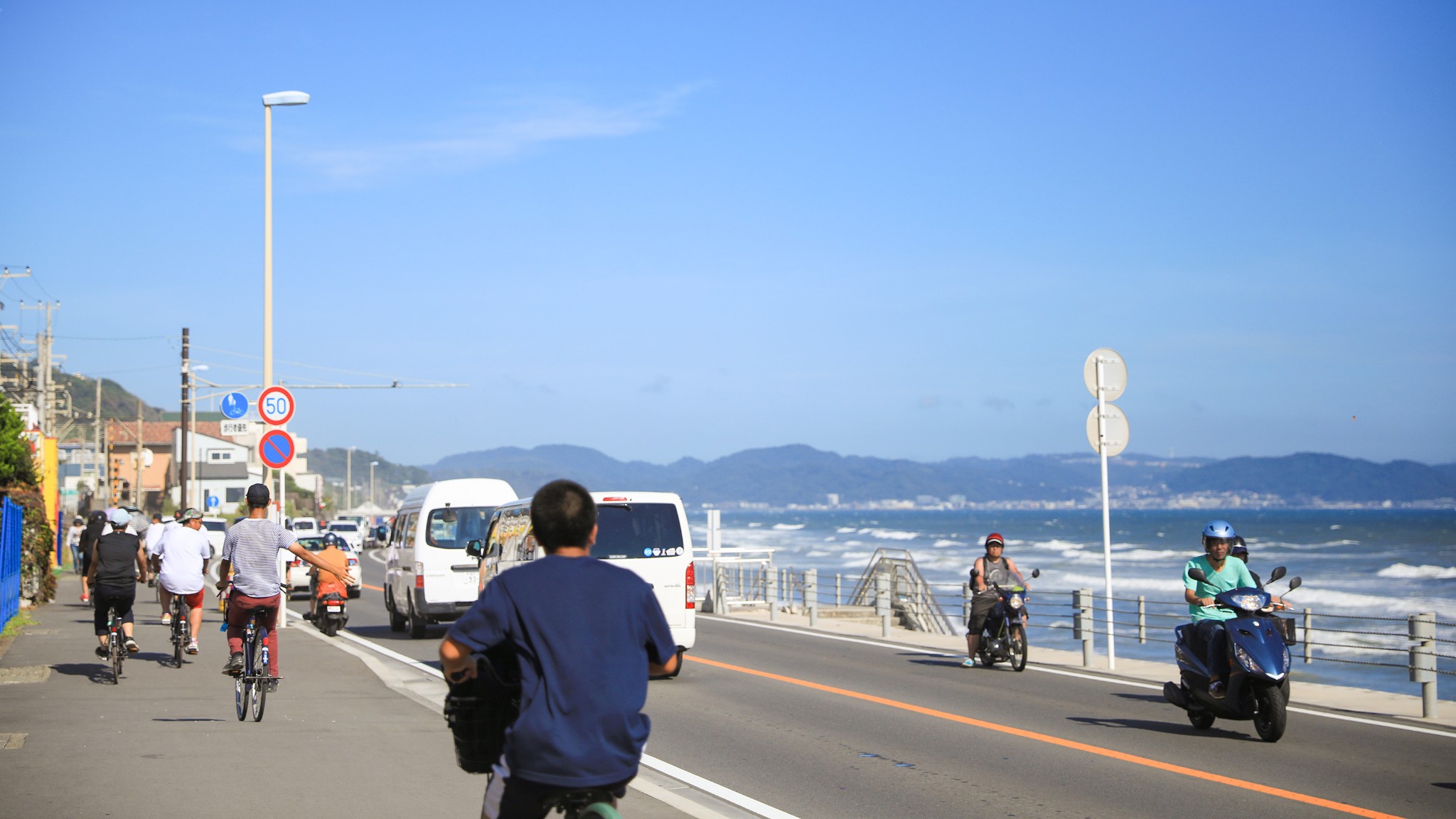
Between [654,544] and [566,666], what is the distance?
1120cm

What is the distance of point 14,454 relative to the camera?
24.1 meters

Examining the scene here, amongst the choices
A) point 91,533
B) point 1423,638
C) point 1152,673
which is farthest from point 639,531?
point 91,533

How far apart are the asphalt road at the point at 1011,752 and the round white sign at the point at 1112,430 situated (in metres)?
2.95

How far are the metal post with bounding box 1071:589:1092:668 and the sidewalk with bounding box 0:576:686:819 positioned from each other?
344 inches

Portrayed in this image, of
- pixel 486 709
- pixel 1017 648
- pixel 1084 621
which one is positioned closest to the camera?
pixel 486 709

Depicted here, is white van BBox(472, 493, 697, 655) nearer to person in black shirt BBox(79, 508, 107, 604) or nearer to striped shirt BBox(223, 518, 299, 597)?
striped shirt BBox(223, 518, 299, 597)

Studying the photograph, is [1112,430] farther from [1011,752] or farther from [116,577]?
[116,577]

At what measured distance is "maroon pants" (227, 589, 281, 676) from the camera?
10.8m

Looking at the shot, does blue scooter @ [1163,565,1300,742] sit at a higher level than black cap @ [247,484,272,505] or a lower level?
lower

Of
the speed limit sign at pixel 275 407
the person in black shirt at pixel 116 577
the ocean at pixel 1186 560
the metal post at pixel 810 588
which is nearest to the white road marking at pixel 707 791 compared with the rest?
the ocean at pixel 1186 560

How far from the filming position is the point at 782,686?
14719mm

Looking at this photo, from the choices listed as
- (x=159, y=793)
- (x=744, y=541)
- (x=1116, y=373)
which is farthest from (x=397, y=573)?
(x=744, y=541)

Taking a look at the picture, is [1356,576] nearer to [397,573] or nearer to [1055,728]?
[397,573]

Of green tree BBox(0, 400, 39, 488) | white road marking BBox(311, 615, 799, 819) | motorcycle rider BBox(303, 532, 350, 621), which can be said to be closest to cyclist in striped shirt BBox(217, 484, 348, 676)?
white road marking BBox(311, 615, 799, 819)
